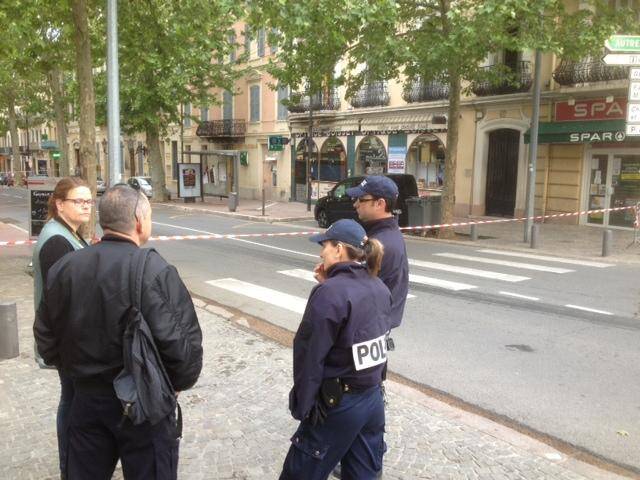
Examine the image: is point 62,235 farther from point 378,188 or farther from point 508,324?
point 508,324

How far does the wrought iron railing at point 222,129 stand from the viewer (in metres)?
34.2

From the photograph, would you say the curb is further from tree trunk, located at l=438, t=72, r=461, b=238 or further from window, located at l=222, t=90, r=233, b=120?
window, located at l=222, t=90, r=233, b=120

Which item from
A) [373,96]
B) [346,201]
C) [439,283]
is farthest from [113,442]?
[373,96]

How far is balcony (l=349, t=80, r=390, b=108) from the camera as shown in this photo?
2491 centimetres

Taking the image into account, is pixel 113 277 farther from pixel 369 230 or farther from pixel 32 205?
pixel 32 205

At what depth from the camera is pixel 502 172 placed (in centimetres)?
2095

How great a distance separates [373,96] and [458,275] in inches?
640

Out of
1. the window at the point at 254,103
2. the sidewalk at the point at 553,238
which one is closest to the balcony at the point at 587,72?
the sidewalk at the point at 553,238

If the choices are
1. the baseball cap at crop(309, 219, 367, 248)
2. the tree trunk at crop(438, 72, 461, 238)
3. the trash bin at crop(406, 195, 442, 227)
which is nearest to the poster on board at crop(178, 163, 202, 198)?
the trash bin at crop(406, 195, 442, 227)

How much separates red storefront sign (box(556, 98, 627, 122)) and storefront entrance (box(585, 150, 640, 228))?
1149 mm

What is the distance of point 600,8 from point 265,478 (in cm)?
1539

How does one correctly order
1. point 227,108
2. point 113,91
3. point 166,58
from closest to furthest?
point 113,91
point 166,58
point 227,108

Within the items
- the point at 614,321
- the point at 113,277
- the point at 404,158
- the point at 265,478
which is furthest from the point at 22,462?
the point at 404,158

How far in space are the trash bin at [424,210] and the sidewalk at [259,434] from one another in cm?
1123
